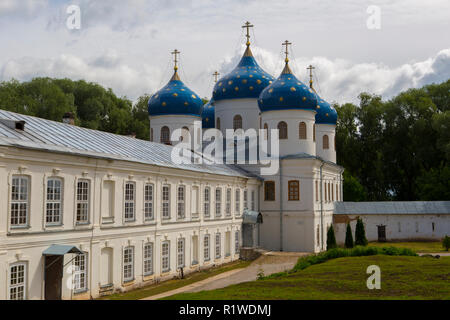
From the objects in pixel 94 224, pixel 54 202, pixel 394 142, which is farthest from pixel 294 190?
pixel 394 142

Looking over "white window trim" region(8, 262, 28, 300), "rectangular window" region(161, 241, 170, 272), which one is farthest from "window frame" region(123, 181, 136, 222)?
"white window trim" region(8, 262, 28, 300)

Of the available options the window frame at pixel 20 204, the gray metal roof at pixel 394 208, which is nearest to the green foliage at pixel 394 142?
the gray metal roof at pixel 394 208

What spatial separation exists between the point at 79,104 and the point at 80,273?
1559 inches

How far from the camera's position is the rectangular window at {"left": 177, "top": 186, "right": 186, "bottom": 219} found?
25136 millimetres

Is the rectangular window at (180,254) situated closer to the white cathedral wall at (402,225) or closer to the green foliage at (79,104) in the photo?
the white cathedral wall at (402,225)

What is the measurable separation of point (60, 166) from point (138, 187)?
15.7ft

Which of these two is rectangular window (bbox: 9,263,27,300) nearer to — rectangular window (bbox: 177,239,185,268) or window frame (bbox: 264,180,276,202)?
rectangular window (bbox: 177,239,185,268)

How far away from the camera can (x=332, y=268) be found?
20.6 metres

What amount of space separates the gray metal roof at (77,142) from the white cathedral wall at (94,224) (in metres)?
0.32

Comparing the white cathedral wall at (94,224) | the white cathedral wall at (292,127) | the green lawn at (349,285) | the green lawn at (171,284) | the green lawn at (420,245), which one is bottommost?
the green lawn at (171,284)

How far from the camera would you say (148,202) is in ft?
73.6

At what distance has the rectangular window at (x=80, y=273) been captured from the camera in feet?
58.0

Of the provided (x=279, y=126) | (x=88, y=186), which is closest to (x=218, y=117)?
(x=279, y=126)
